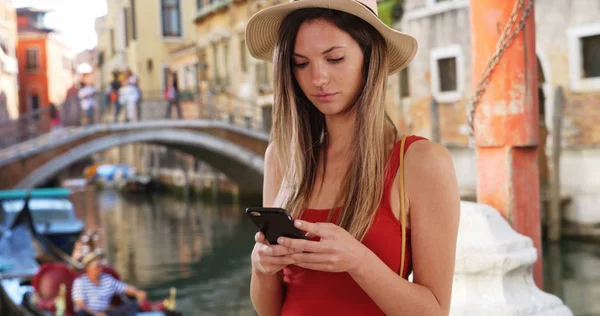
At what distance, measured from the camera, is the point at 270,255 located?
53 centimetres

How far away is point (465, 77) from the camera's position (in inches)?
225

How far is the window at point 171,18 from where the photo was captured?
1038 cm

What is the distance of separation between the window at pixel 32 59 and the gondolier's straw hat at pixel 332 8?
14577 mm

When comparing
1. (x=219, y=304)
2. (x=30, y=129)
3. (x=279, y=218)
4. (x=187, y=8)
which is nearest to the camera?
(x=279, y=218)

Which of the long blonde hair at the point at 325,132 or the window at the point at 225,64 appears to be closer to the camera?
the long blonde hair at the point at 325,132

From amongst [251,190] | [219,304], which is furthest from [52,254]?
[251,190]

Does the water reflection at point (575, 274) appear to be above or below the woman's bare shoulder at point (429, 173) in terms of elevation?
below

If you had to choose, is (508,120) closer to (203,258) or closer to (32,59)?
(203,258)

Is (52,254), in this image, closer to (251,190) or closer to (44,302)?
(44,302)

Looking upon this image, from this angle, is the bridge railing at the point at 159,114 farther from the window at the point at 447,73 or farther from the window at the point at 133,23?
the window at the point at 447,73

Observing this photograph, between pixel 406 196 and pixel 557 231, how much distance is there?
4.77 meters

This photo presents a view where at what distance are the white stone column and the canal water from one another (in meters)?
2.99

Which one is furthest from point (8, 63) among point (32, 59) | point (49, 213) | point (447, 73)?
point (447, 73)

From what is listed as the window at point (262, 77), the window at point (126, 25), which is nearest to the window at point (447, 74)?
the window at point (262, 77)
